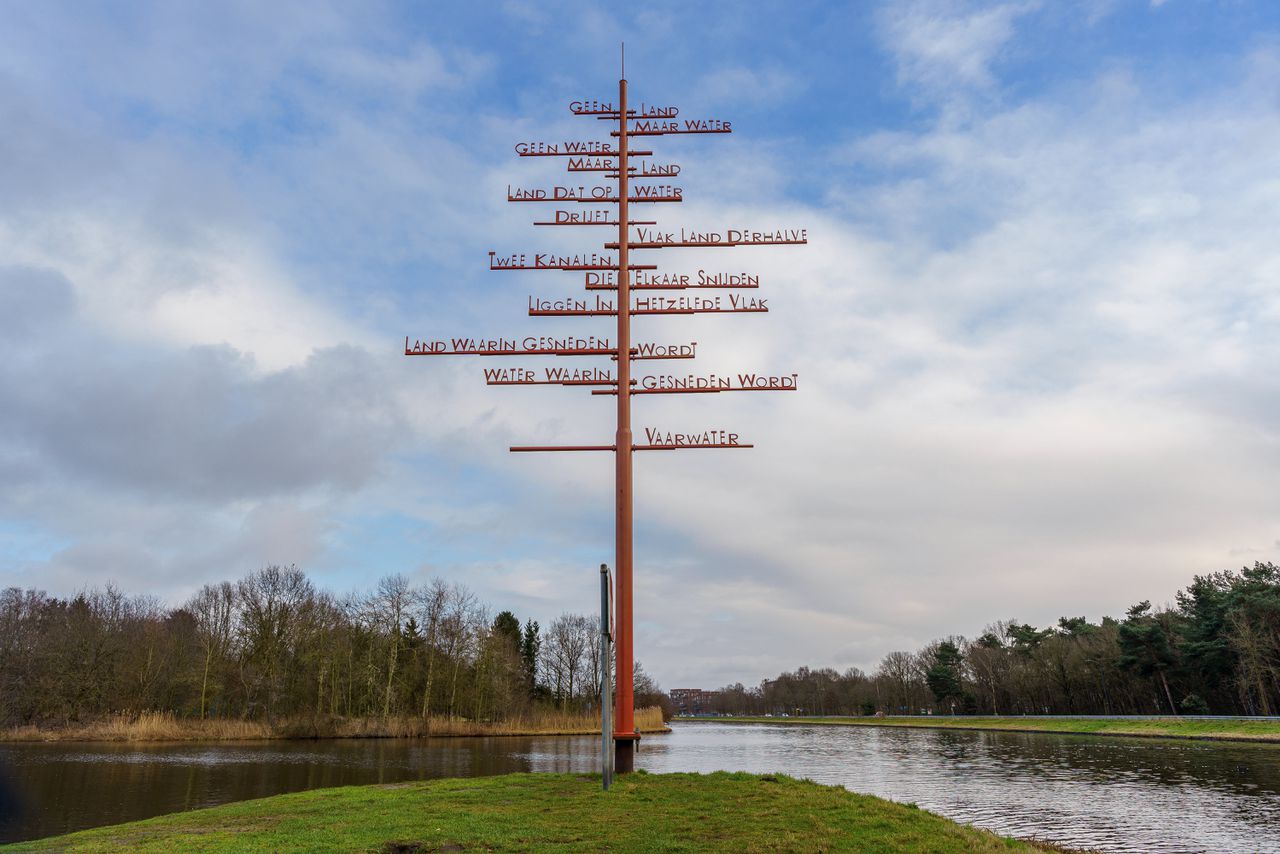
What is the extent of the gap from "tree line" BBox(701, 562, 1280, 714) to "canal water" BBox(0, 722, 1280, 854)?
16.4m

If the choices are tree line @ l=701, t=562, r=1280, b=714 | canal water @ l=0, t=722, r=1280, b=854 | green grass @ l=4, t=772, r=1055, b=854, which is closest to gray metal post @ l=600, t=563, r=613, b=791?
green grass @ l=4, t=772, r=1055, b=854

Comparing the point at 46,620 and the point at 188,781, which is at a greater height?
the point at 46,620

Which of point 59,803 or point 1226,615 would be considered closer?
point 59,803

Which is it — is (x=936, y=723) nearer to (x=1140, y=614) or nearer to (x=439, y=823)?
(x=1140, y=614)

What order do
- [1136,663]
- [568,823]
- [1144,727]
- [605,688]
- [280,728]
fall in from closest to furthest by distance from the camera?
[568,823] < [605,688] < [280,728] < [1144,727] < [1136,663]

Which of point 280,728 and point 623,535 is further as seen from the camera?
point 280,728

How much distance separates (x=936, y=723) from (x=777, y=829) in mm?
95514

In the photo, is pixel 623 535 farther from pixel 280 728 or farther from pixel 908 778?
pixel 280 728

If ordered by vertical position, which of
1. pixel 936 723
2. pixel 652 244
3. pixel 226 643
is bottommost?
pixel 936 723

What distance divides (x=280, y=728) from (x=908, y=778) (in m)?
42.9

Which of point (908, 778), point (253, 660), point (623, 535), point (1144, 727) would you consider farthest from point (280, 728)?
point (1144, 727)

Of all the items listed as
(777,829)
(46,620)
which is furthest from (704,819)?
(46,620)

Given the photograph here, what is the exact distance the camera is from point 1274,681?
5653 centimetres

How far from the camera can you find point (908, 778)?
27.5m
